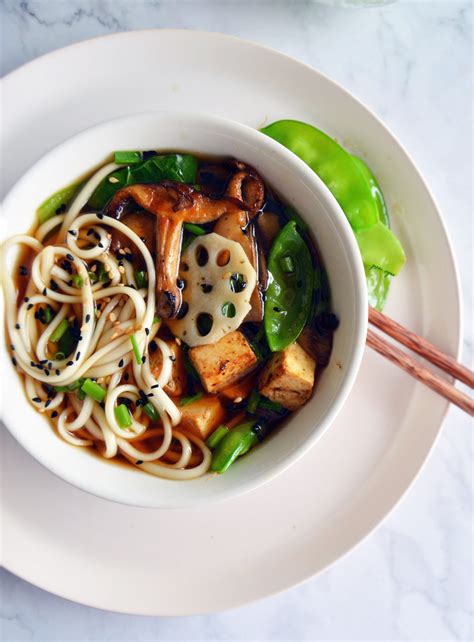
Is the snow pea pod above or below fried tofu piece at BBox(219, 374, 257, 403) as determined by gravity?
above

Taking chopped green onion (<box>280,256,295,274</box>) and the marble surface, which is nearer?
chopped green onion (<box>280,256,295,274</box>)

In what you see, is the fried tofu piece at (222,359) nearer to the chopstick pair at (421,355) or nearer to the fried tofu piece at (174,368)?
the fried tofu piece at (174,368)

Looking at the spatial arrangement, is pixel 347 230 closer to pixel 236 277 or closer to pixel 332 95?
pixel 236 277

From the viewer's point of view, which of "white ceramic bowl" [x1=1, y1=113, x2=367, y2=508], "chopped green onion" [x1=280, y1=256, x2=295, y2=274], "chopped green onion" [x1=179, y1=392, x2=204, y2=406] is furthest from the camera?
"chopped green onion" [x1=179, y1=392, x2=204, y2=406]

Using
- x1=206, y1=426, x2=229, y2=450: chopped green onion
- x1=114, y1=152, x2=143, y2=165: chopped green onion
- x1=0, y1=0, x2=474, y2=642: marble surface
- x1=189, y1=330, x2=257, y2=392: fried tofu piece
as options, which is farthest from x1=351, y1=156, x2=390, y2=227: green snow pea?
x1=206, y1=426, x2=229, y2=450: chopped green onion

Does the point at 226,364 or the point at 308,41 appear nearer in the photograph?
the point at 226,364

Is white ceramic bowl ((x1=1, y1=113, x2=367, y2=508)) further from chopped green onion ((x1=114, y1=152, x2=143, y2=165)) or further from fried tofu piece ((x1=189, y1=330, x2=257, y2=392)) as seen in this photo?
fried tofu piece ((x1=189, y1=330, x2=257, y2=392))

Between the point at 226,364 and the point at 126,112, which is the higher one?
the point at 126,112

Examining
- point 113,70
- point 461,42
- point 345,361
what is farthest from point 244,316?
point 461,42
